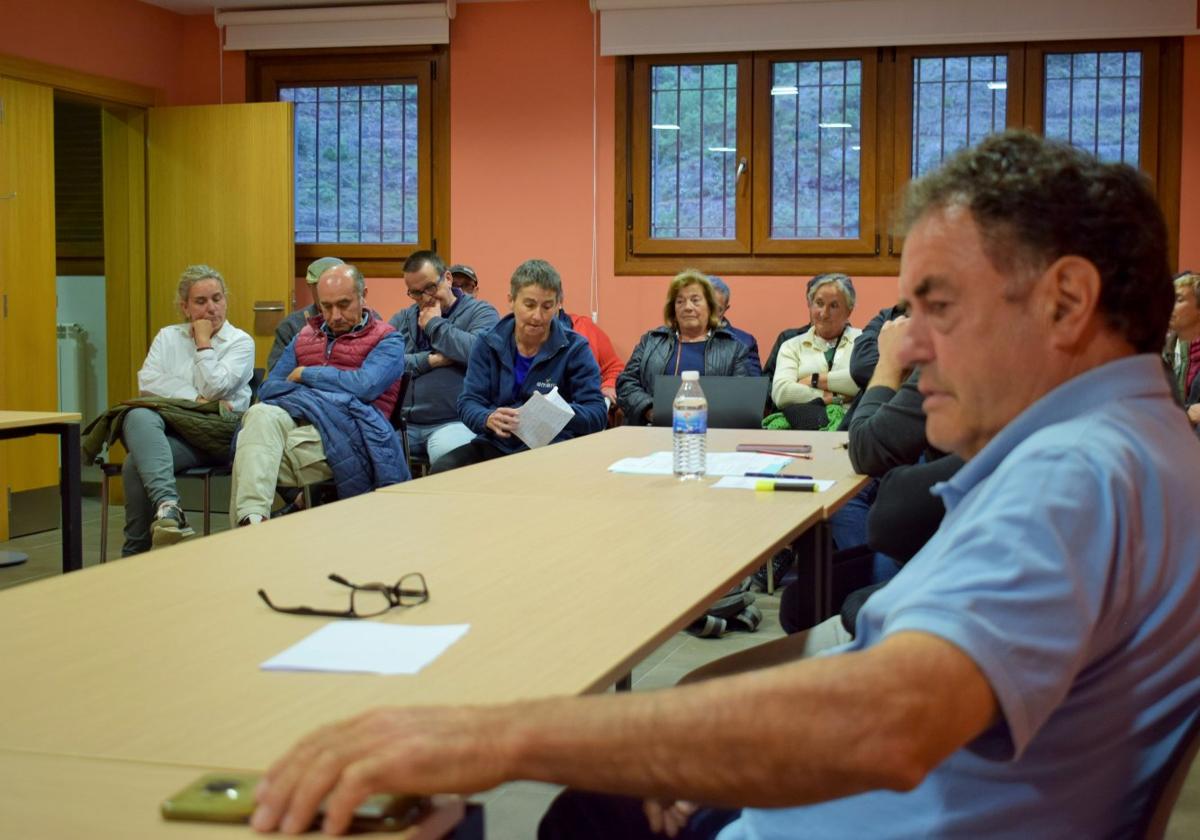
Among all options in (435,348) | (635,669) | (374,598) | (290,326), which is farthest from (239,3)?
(374,598)

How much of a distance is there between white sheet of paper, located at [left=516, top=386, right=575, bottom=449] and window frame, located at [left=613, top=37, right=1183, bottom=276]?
2.78 metres

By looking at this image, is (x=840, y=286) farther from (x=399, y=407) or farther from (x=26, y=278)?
(x=26, y=278)

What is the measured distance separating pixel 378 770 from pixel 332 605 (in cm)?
74

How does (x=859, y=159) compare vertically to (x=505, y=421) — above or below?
above

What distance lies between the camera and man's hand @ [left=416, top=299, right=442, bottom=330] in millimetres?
6199

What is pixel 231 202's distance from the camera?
7.10 meters

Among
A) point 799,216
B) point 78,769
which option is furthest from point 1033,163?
point 799,216

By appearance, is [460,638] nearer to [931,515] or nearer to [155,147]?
[931,515]

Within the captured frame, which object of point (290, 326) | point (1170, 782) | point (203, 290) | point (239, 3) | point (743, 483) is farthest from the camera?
point (239, 3)

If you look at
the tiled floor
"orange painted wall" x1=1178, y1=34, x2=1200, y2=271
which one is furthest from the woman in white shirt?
"orange painted wall" x1=1178, y1=34, x2=1200, y2=271

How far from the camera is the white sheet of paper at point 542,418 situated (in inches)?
165

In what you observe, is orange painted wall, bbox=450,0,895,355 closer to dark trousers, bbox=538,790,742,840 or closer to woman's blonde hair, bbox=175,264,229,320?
woman's blonde hair, bbox=175,264,229,320

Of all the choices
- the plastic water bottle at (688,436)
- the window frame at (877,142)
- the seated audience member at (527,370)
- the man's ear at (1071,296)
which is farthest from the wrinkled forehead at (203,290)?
the man's ear at (1071,296)

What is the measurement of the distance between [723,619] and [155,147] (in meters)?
4.81
